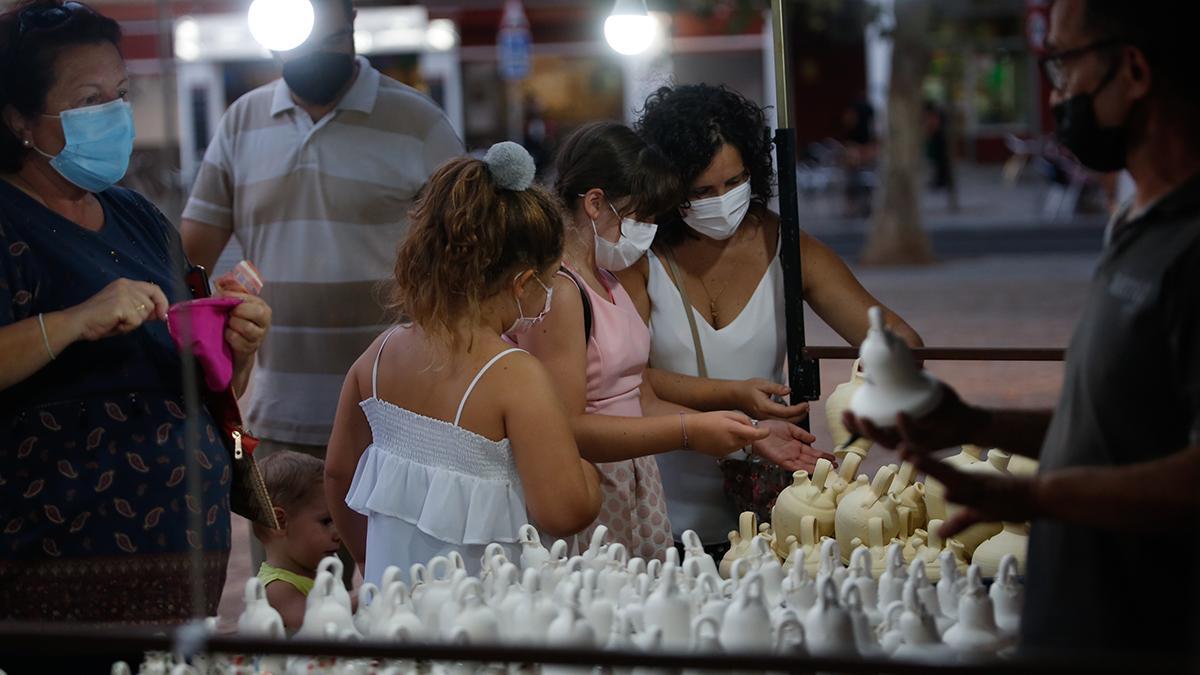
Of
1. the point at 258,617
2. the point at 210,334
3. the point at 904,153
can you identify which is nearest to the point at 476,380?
the point at 210,334

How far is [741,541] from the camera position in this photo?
3.04 metres

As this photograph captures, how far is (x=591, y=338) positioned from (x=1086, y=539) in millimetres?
1531

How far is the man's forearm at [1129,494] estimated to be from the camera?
1.61m

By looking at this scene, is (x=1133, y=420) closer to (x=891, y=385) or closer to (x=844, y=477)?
(x=891, y=385)

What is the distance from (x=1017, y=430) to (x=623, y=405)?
133 cm

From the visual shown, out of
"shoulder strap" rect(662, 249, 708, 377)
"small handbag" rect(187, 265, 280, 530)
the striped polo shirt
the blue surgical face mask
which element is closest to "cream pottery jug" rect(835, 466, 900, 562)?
"shoulder strap" rect(662, 249, 708, 377)

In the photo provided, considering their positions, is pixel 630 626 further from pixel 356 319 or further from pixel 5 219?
pixel 356 319

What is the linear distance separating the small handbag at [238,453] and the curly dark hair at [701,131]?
107 centimetres

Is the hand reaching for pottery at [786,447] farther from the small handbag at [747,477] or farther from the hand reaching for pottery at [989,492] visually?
the hand reaching for pottery at [989,492]

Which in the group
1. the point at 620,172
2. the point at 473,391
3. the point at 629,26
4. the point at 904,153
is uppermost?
the point at 629,26

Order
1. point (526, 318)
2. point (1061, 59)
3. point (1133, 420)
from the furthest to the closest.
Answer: point (526, 318) → point (1061, 59) → point (1133, 420)

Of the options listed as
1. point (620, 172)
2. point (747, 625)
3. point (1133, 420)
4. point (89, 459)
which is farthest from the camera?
point (620, 172)

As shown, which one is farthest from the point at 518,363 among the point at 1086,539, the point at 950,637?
the point at 1086,539

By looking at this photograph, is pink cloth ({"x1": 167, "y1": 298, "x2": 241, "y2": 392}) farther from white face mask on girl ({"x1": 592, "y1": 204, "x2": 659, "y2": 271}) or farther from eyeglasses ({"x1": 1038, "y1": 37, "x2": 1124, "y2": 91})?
eyeglasses ({"x1": 1038, "y1": 37, "x2": 1124, "y2": 91})
